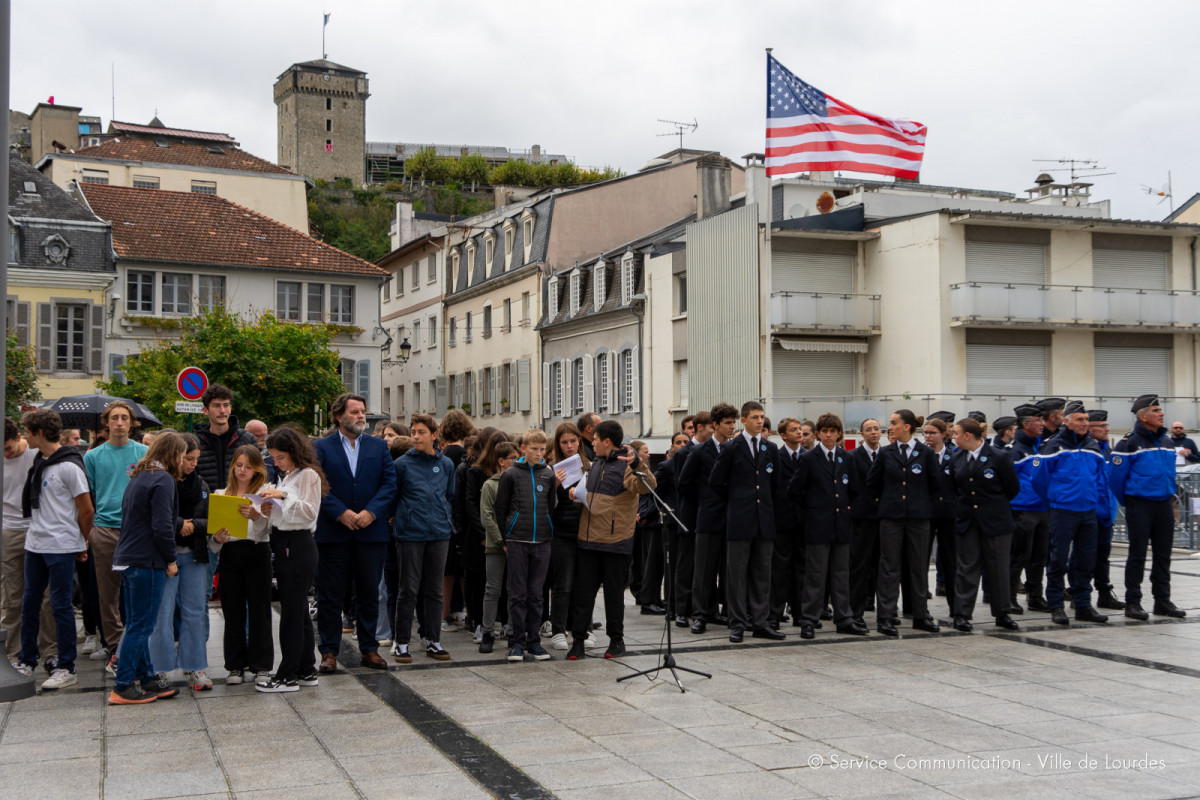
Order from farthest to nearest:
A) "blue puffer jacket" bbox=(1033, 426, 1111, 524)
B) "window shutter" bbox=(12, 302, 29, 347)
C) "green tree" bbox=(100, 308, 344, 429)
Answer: "window shutter" bbox=(12, 302, 29, 347) < "green tree" bbox=(100, 308, 344, 429) < "blue puffer jacket" bbox=(1033, 426, 1111, 524)

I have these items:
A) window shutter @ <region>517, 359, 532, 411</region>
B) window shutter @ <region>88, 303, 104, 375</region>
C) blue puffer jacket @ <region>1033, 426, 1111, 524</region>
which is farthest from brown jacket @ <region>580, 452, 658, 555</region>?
window shutter @ <region>517, 359, 532, 411</region>

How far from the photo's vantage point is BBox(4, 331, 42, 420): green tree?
1133 inches

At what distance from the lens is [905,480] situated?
11.2 meters

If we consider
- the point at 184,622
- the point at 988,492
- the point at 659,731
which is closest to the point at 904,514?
the point at 988,492

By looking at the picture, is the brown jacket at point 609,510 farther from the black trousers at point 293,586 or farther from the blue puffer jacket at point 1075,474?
the blue puffer jacket at point 1075,474

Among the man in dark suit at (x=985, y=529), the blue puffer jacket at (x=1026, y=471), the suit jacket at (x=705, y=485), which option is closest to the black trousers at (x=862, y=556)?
the man in dark suit at (x=985, y=529)

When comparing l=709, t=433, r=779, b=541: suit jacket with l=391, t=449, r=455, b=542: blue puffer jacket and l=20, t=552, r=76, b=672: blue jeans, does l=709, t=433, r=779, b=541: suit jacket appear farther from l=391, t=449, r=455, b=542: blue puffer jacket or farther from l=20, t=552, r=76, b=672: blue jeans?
l=20, t=552, r=76, b=672: blue jeans

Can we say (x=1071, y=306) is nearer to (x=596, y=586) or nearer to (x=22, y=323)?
(x=596, y=586)

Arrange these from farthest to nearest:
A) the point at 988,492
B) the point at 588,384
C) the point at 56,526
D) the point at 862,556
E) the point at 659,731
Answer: the point at 588,384
the point at 862,556
the point at 988,492
the point at 56,526
the point at 659,731

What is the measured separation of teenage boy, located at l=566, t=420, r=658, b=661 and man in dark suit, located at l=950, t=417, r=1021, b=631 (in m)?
3.50

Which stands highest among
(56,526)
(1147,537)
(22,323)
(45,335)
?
(22,323)

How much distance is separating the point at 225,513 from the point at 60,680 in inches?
73.5

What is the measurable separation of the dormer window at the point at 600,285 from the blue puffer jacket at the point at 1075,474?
92.3ft


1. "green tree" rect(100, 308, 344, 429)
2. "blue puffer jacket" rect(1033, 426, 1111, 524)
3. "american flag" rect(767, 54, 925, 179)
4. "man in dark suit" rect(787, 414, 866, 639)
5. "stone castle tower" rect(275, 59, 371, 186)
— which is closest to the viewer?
"man in dark suit" rect(787, 414, 866, 639)
